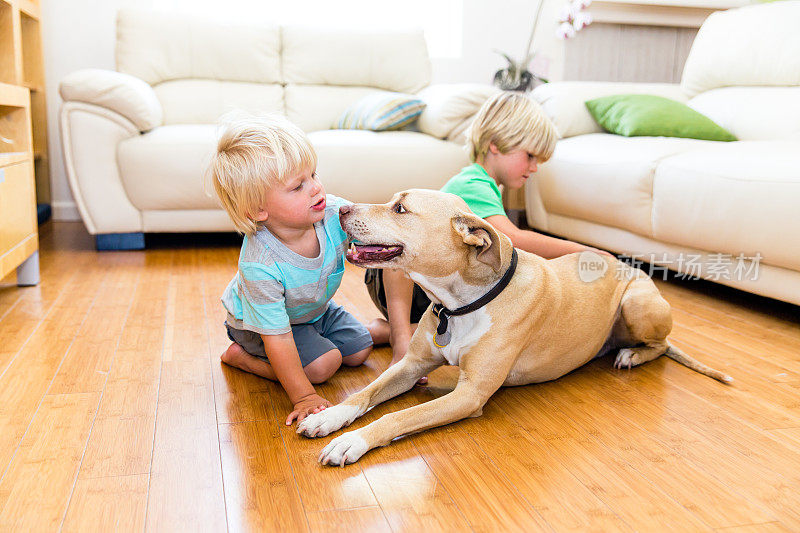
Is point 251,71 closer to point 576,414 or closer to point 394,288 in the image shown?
point 394,288

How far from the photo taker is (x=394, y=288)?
193cm

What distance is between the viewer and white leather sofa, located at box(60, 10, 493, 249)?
324cm

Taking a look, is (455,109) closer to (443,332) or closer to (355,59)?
(355,59)

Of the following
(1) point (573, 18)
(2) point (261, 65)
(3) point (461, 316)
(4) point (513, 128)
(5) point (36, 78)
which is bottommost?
(3) point (461, 316)

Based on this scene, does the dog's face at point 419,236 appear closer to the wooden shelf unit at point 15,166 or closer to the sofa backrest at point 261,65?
the wooden shelf unit at point 15,166

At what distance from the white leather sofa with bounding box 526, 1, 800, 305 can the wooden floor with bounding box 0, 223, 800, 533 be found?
323 millimetres

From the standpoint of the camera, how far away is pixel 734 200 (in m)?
2.26

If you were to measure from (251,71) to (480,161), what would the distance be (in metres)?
2.35

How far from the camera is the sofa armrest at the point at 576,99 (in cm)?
347

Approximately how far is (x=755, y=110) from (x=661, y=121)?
435 mm

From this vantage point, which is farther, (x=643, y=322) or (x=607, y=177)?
(x=607, y=177)

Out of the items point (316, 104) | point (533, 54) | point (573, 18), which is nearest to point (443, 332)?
point (316, 104)

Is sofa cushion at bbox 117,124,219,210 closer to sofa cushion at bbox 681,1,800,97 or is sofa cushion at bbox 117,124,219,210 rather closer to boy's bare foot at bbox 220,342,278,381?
boy's bare foot at bbox 220,342,278,381
